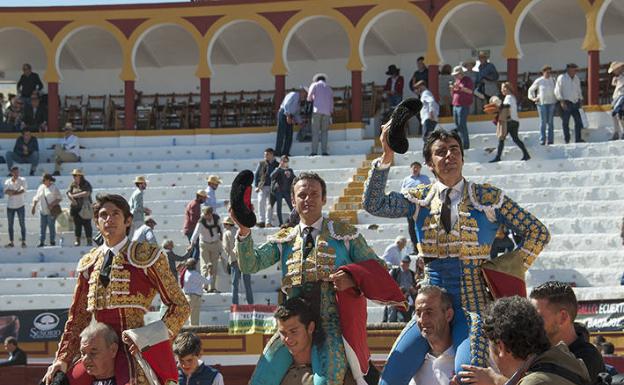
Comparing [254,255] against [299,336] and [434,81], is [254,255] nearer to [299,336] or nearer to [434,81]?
[299,336]

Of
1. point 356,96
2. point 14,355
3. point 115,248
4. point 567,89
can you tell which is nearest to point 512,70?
point 356,96

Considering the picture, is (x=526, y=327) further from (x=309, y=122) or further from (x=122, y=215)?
(x=309, y=122)

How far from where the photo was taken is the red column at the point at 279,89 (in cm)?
2742

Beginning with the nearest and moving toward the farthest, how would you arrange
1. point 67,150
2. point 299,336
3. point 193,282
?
point 299,336, point 193,282, point 67,150

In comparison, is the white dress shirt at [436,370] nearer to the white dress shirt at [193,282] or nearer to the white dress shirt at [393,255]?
the white dress shirt at [193,282]

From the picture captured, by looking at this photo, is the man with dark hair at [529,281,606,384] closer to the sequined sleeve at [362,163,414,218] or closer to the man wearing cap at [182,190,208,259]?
the sequined sleeve at [362,163,414,218]

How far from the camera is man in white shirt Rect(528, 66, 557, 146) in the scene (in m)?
23.1

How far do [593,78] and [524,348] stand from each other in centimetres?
2006

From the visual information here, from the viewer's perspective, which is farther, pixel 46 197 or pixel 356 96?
pixel 356 96

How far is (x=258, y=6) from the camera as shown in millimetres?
28156

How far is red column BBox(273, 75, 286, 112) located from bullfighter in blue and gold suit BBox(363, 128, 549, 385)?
19223 mm

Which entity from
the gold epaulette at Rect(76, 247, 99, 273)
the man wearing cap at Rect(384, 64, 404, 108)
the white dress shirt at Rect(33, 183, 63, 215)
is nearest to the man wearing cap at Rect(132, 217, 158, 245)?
the white dress shirt at Rect(33, 183, 63, 215)

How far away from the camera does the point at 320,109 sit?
24516mm

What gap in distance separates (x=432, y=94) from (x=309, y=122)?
2.29 metres
